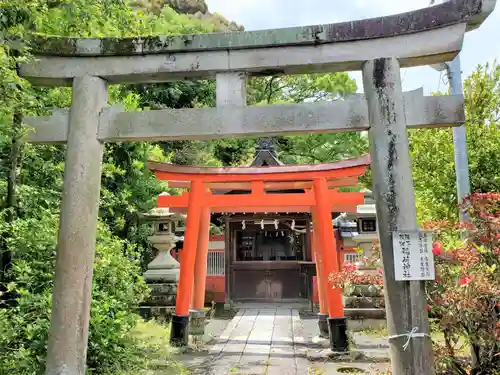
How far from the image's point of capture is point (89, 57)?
15.1 feet

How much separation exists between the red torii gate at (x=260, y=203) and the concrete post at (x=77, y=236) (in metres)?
4.01

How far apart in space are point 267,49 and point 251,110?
0.69 metres

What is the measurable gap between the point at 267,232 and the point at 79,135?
13297 mm

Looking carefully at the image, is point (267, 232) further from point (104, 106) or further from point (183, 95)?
point (104, 106)

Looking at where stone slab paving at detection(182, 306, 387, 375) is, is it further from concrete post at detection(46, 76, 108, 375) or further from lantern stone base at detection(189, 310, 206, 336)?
concrete post at detection(46, 76, 108, 375)

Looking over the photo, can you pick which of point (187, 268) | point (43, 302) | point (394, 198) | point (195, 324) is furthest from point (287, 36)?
point (195, 324)

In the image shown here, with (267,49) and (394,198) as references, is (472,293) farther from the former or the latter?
(267,49)

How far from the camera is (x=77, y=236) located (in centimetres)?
420

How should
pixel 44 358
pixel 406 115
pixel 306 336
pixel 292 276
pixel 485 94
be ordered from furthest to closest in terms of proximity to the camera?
pixel 292 276 → pixel 485 94 → pixel 306 336 → pixel 44 358 → pixel 406 115

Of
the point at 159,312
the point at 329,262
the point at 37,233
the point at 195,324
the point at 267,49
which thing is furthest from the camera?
the point at 159,312

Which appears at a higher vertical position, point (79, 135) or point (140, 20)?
point (140, 20)

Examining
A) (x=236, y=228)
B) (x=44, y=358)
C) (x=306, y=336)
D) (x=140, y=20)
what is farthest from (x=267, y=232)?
(x=44, y=358)

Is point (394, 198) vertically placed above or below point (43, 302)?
above

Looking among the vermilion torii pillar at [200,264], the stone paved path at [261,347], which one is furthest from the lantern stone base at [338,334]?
the vermilion torii pillar at [200,264]
